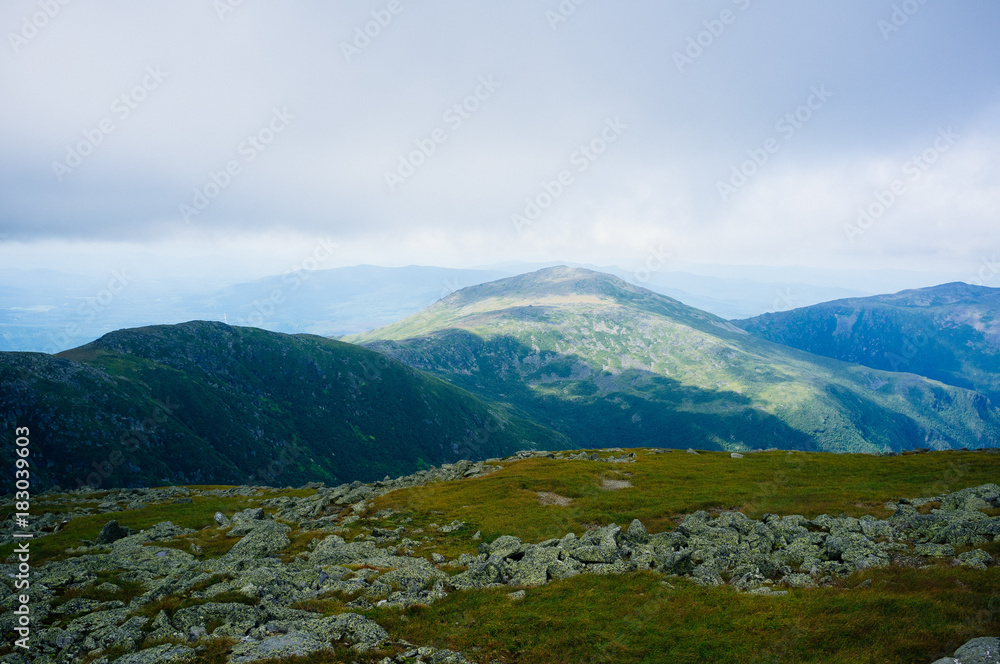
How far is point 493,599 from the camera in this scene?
2670 cm

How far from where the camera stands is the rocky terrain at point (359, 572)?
71.2 ft

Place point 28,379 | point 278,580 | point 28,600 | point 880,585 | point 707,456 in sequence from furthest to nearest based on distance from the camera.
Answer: point 28,379 < point 707,456 < point 278,580 < point 28,600 < point 880,585

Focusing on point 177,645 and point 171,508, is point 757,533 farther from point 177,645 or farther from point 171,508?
point 171,508

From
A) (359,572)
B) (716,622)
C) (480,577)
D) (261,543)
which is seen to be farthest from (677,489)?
(261,543)

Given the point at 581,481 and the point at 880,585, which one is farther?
the point at 581,481

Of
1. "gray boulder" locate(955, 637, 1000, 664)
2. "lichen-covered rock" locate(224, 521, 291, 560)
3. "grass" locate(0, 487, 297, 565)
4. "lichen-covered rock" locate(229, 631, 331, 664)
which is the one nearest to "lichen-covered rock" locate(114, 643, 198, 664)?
"lichen-covered rock" locate(229, 631, 331, 664)

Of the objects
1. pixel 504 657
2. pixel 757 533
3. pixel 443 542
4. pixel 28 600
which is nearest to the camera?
pixel 504 657

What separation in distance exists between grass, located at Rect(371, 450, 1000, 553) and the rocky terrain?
5.00 m

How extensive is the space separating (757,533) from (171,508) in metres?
78.0

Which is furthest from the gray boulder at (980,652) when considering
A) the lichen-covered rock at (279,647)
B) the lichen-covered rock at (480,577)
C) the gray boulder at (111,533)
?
the gray boulder at (111,533)

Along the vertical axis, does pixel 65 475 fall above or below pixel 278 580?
below

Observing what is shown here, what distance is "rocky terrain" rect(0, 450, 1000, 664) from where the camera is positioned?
2170 centimetres

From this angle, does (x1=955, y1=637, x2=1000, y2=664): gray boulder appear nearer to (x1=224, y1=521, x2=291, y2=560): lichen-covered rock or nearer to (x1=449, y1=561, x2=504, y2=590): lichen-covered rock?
(x1=449, y1=561, x2=504, y2=590): lichen-covered rock

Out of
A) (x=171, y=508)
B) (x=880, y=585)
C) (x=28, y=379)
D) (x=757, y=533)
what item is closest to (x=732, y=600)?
(x=880, y=585)
